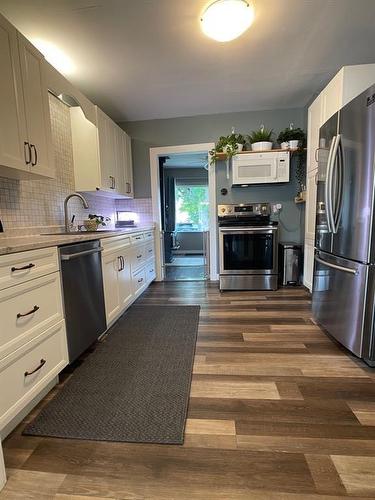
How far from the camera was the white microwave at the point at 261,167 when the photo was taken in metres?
3.43

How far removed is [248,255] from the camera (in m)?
3.46

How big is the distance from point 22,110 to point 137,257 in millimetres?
1842

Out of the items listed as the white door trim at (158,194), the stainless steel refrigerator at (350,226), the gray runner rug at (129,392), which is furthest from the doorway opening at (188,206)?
the stainless steel refrigerator at (350,226)

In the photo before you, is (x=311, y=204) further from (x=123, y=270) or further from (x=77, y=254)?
(x=77, y=254)

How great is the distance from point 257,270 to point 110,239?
2.04m

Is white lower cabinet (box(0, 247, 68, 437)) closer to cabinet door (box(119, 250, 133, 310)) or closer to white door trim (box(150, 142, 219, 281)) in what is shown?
cabinet door (box(119, 250, 133, 310))

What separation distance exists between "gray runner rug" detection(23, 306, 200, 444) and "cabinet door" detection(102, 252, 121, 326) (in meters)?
0.20

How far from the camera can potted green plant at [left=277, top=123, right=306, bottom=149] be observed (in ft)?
11.2

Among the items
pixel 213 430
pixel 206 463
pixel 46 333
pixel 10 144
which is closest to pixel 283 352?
pixel 213 430

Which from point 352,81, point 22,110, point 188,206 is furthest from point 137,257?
point 188,206

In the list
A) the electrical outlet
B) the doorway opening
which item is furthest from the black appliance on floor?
the doorway opening

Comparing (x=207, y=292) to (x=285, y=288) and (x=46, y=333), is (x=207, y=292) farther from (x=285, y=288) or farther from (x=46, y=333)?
(x=46, y=333)

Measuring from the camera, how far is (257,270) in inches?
136

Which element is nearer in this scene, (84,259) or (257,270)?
(84,259)
